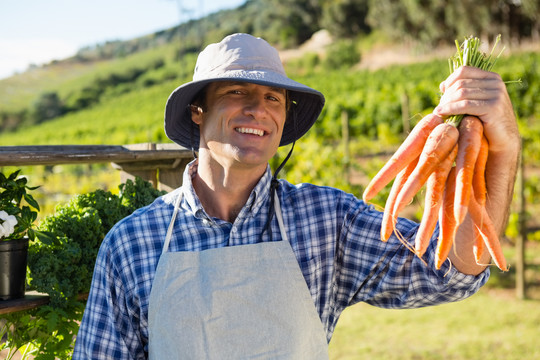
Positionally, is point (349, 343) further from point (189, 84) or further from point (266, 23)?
point (266, 23)

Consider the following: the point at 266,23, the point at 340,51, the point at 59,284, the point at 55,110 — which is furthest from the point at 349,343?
the point at 266,23

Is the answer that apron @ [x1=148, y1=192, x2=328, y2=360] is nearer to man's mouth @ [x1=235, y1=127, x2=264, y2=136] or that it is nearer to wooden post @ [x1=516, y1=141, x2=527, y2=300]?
man's mouth @ [x1=235, y1=127, x2=264, y2=136]

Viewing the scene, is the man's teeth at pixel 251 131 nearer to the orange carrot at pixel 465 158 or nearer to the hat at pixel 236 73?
the hat at pixel 236 73

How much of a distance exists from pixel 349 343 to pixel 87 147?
11.4 feet

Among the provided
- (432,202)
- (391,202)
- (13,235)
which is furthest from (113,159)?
(432,202)

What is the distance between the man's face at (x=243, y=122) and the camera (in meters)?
1.65

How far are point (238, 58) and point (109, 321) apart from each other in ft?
2.88

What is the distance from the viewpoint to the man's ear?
1862mm

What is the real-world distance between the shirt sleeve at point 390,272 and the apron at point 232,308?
204mm

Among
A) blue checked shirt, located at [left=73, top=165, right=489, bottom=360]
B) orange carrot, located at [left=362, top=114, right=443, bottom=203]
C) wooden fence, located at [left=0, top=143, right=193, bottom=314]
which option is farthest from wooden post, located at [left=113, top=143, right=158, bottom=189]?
orange carrot, located at [left=362, top=114, right=443, bottom=203]

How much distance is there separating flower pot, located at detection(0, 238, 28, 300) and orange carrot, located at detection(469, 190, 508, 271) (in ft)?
5.10

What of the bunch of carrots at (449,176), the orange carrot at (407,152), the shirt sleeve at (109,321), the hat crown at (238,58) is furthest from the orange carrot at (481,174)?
the shirt sleeve at (109,321)

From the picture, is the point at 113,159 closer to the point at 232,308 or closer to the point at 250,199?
the point at 250,199

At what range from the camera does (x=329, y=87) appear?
109 feet
